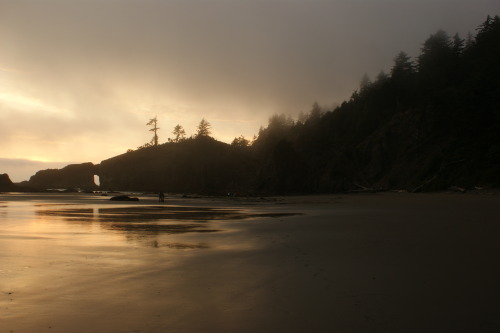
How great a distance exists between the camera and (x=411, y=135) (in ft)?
204

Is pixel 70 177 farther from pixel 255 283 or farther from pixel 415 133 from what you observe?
pixel 255 283

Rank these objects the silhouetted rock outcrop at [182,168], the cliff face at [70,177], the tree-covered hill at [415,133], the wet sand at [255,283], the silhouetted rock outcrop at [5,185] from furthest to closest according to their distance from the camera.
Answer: the cliff face at [70,177]
the silhouetted rock outcrop at [182,168]
the silhouetted rock outcrop at [5,185]
the tree-covered hill at [415,133]
the wet sand at [255,283]

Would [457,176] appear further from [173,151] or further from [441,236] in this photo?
[173,151]

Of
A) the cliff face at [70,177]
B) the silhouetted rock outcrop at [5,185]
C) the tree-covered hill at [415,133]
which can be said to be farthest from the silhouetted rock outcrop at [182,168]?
the silhouetted rock outcrop at [5,185]

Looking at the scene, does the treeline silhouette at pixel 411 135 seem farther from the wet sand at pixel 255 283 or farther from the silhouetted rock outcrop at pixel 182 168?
the wet sand at pixel 255 283

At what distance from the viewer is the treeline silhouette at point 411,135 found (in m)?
45.0

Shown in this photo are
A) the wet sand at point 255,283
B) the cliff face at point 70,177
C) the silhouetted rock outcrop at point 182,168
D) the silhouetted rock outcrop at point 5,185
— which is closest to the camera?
the wet sand at point 255,283

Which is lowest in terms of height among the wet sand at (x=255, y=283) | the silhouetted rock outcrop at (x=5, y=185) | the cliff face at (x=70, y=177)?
the wet sand at (x=255, y=283)

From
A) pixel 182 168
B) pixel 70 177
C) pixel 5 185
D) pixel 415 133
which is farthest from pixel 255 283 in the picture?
pixel 70 177

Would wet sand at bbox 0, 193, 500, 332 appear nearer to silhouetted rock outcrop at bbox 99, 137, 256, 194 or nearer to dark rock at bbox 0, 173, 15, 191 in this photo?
silhouetted rock outcrop at bbox 99, 137, 256, 194

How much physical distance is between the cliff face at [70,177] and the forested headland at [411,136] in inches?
2823

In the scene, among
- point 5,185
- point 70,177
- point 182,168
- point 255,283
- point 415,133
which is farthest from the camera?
point 70,177

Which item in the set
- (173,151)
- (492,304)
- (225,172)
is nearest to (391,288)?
(492,304)

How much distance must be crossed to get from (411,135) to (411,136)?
0.58 feet
